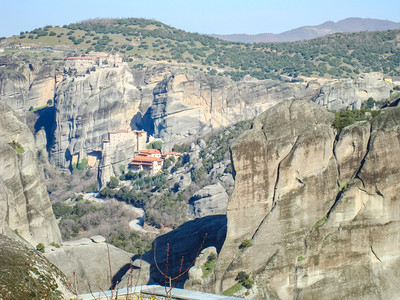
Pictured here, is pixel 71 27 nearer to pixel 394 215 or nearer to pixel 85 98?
pixel 85 98

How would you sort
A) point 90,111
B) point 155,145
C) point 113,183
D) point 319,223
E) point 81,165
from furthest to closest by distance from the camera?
point 90,111
point 81,165
point 155,145
point 113,183
point 319,223

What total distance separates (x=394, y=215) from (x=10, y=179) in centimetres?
1722

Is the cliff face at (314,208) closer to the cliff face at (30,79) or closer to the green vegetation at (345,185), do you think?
the green vegetation at (345,185)

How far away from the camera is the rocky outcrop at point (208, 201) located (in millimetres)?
69438

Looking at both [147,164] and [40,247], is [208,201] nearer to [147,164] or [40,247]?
[147,164]

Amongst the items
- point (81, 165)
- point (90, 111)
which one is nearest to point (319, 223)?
point (81, 165)

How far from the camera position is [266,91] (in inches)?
4572

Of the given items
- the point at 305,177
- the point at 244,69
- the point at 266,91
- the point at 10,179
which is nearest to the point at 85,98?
the point at 266,91

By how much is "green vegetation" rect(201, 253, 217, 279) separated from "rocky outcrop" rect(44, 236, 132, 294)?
5748 millimetres

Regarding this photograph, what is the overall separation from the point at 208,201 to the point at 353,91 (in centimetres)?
2173

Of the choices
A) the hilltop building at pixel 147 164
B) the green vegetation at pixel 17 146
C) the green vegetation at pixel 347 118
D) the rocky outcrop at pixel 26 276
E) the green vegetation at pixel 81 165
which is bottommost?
the green vegetation at pixel 81 165

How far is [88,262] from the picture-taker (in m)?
39.3

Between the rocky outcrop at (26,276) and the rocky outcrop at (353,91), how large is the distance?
63198 millimetres

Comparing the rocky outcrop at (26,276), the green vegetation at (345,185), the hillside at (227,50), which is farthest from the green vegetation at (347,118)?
the hillside at (227,50)
